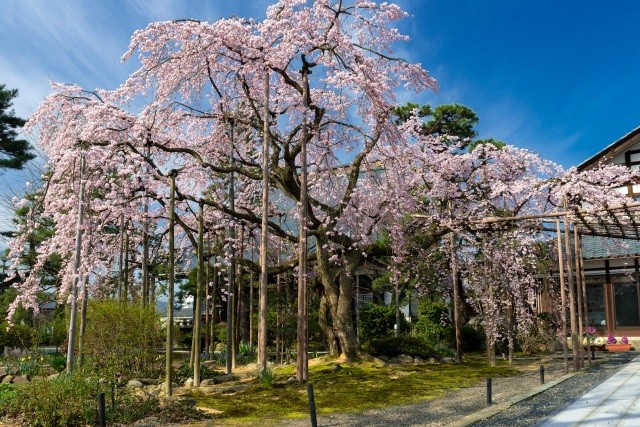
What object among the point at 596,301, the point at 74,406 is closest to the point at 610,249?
the point at 596,301

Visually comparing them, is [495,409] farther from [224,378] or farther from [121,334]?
[121,334]

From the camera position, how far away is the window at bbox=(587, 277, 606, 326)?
25688mm

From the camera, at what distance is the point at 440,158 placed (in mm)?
19016

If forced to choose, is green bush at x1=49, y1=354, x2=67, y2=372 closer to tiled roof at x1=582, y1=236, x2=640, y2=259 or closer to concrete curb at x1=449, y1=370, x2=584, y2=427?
concrete curb at x1=449, y1=370, x2=584, y2=427

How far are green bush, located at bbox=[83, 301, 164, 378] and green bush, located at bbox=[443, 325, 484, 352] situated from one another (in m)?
12.7

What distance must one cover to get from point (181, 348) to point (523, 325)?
1627 cm

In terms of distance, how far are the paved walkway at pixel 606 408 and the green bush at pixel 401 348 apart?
630 centimetres

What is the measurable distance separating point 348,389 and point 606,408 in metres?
4.89

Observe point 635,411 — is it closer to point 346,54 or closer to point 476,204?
point 346,54

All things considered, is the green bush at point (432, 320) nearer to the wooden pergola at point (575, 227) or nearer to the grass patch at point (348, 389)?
the wooden pergola at point (575, 227)

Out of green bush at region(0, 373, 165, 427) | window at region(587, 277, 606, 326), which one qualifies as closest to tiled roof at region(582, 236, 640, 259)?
window at region(587, 277, 606, 326)

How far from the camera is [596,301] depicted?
85.4 feet

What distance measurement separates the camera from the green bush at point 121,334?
505 inches

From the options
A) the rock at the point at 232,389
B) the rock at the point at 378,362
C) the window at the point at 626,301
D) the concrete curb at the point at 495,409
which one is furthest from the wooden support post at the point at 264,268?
the window at the point at 626,301
